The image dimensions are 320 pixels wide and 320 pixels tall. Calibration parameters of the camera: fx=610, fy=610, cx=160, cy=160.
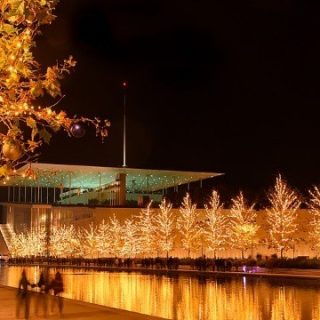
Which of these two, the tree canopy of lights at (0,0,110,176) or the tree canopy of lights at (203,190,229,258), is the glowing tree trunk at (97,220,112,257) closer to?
the tree canopy of lights at (203,190,229,258)

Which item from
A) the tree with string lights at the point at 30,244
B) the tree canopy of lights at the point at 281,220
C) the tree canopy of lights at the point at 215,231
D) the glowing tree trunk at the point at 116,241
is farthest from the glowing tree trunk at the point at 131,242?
the tree with string lights at the point at 30,244

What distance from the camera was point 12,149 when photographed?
23.0 ft

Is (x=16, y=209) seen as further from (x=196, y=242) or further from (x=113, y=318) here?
(x=113, y=318)

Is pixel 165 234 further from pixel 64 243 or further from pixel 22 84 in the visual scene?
pixel 22 84

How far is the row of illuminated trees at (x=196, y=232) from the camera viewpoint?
49.8 metres

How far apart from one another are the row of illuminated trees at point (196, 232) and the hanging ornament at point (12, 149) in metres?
41.1

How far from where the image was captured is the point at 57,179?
103312 millimetres

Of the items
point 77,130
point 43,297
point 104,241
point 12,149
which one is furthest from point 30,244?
point 12,149

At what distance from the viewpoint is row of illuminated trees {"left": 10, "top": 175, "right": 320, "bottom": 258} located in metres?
49.8

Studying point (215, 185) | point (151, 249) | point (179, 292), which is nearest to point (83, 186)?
point (215, 185)

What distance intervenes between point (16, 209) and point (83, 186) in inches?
490

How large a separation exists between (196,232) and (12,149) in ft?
178

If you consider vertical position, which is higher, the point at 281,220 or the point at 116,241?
the point at 281,220

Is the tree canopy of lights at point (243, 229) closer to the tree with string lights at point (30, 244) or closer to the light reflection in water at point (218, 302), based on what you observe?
the light reflection in water at point (218, 302)
